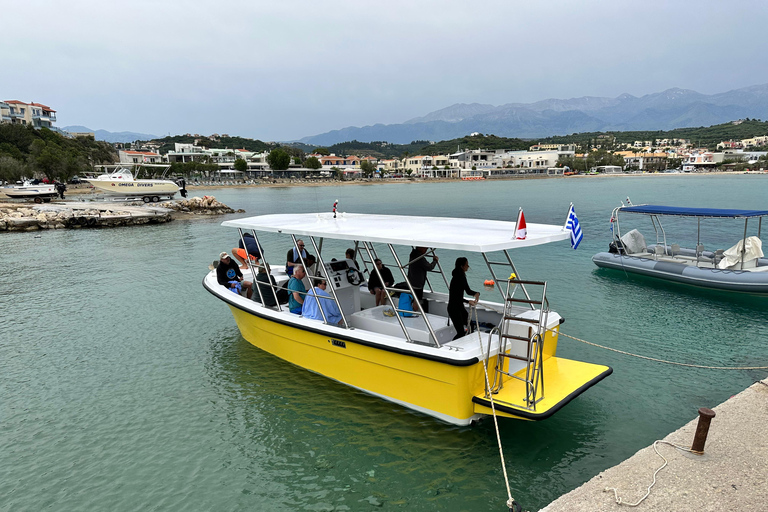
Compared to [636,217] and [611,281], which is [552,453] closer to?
[611,281]

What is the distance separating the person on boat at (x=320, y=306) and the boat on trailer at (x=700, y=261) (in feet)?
39.9

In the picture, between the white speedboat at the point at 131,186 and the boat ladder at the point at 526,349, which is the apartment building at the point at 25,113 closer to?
the white speedboat at the point at 131,186

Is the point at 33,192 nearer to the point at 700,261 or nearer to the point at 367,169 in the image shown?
the point at 700,261

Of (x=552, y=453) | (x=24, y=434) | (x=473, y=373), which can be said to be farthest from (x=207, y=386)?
(x=552, y=453)

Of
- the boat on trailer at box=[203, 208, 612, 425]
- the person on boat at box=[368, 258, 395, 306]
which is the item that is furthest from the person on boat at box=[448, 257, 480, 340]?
the person on boat at box=[368, 258, 395, 306]

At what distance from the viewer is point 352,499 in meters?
5.31

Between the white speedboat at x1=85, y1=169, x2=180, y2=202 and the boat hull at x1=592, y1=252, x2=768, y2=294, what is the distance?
52.2 m

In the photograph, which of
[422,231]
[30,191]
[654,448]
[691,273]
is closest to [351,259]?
[422,231]

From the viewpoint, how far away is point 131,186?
171ft

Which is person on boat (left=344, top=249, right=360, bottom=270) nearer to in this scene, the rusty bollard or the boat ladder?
the boat ladder

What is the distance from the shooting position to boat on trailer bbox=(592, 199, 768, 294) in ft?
43.4

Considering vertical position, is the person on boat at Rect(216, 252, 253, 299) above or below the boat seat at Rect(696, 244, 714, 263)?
above

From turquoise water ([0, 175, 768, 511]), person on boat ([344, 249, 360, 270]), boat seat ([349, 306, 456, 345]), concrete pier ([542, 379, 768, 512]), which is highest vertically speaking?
person on boat ([344, 249, 360, 270])

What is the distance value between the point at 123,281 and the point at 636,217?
37746 mm
